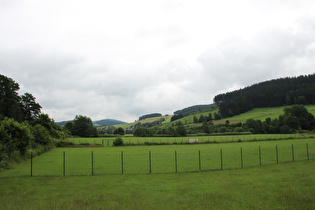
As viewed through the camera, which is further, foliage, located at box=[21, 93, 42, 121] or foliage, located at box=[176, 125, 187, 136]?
foliage, located at box=[176, 125, 187, 136]

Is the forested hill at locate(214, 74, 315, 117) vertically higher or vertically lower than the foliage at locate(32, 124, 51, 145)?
higher

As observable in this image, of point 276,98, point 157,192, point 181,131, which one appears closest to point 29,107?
point 181,131

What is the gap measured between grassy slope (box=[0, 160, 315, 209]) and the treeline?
11.4 meters

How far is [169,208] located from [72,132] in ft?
351

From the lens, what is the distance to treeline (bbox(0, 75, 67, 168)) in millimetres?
27903

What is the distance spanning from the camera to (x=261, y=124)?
107 m

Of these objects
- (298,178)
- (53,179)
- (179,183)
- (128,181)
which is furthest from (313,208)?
(53,179)

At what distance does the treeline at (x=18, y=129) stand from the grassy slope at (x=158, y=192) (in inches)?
447

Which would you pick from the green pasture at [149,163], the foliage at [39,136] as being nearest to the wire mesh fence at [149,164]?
the green pasture at [149,163]

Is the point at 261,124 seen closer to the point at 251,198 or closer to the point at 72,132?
the point at 72,132

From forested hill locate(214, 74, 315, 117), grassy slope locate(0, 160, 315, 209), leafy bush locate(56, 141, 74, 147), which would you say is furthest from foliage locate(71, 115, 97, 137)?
grassy slope locate(0, 160, 315, 209)

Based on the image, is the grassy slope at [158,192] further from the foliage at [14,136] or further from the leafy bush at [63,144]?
the leafy bush at [63,144]

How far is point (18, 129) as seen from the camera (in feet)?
104

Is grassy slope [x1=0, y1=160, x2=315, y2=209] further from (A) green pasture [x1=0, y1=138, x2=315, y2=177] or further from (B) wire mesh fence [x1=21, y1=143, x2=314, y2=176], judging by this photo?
(A) green pasture [x1=0, y1=138, x2=315, y2=177]
